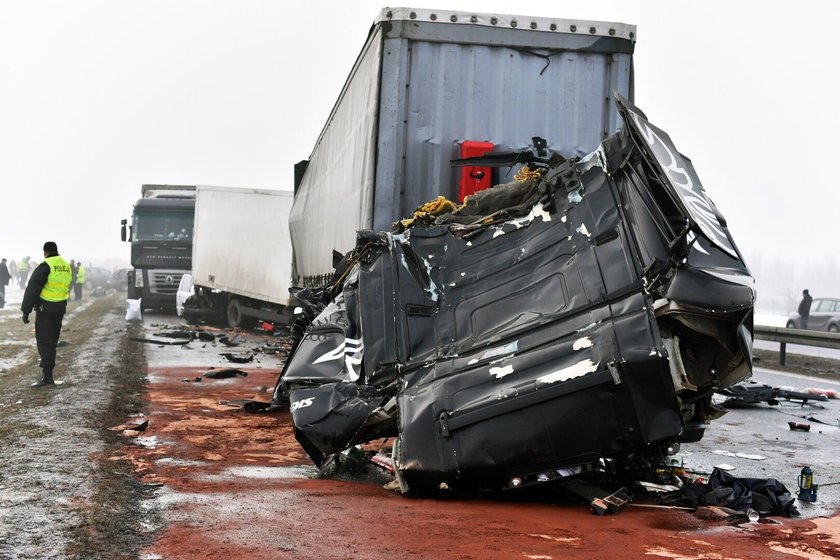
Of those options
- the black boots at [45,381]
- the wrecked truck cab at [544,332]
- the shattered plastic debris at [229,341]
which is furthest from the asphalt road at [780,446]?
the shattered plastic debris at [229,341]

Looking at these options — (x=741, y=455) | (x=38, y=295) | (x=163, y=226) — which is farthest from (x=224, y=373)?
(x=163, y=226)

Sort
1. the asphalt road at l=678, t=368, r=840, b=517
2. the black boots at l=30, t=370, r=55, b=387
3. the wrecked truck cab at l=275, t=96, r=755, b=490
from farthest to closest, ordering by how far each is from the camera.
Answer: the black boots at l=30, t=370, r=55, b=387 → the asphalt road at l=678, t=368, r=840, b=517 → the wrecked truck cab at l=275, t=96, r=755, b=490

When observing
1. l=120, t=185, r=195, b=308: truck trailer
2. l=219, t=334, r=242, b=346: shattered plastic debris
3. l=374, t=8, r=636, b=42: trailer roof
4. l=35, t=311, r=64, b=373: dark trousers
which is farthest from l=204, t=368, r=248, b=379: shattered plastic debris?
l=120, t=185, r=195, b=308: truck trailer

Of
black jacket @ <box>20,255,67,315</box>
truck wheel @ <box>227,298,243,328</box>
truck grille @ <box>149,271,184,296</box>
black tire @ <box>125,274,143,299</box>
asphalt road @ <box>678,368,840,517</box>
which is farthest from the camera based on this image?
black tire @ <box>125,274,143,299</box>

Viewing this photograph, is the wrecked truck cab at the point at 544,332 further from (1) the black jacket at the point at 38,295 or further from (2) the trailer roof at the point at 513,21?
(1) the black jacket at the point at 38,295

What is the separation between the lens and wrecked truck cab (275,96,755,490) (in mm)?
5059

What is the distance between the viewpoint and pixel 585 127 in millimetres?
8750

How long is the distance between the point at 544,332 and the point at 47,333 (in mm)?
8505

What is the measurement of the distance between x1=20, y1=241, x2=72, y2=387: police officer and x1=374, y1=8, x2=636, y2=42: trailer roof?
5833 millimetres

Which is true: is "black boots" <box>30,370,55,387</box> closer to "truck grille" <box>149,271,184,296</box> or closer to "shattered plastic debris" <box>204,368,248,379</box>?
"shattered plastic debris" <box>204,368,248,379</box>

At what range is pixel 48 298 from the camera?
1203 cm

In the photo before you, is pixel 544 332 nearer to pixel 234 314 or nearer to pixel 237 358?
pixel 237 358

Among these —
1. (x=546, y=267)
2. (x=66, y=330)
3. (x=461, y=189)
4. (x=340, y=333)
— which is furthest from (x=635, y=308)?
(x=66, y=330)

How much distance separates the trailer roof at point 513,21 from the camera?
8.45 m
